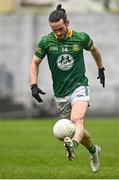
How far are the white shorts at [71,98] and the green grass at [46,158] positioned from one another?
40.4 inches

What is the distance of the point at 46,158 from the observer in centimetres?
1762

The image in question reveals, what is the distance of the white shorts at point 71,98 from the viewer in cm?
1377

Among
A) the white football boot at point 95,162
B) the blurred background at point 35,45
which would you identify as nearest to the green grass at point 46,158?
the white football boot at point 95,162

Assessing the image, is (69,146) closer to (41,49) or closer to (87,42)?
(41,49)

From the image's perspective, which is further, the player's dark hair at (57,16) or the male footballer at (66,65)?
the male footballer at (66,65)

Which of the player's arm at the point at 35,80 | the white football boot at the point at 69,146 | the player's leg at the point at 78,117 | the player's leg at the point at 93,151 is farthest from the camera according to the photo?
the player's leg at the point at 93,151

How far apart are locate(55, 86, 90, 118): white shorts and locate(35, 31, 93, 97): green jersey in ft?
0.22

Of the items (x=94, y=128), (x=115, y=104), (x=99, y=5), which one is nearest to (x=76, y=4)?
(x=99, y=5)

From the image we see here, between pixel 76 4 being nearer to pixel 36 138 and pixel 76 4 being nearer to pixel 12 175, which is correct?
pixel 36 138

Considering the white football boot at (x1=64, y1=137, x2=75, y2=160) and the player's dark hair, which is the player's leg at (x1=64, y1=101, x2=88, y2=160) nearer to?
the white football boot at (x1=64, y1=137, x2=75, y2=160)

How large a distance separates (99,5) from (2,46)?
11325 millimetres

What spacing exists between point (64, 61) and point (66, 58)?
0.06m

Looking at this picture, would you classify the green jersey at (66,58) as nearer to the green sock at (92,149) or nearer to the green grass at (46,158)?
the green sock at (92,149)

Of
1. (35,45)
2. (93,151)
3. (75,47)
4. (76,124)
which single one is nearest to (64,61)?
(75,47)
